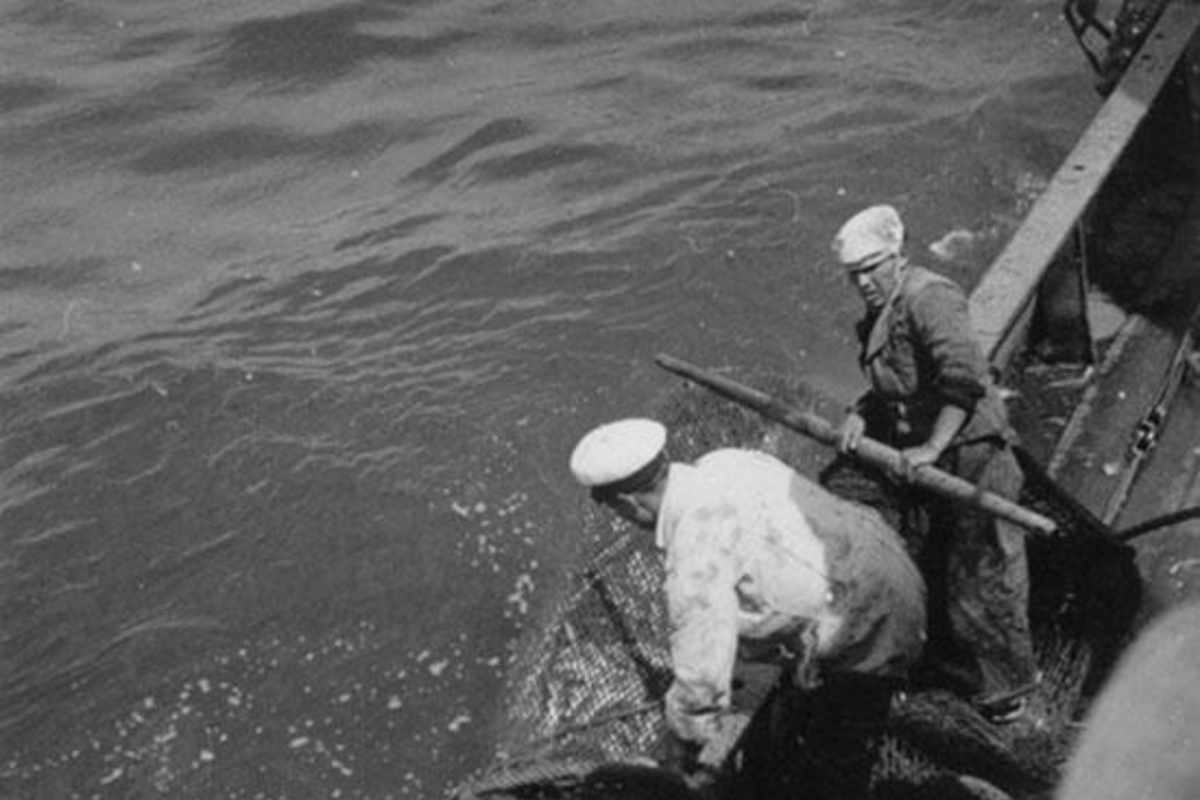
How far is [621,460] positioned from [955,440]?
1677 mm

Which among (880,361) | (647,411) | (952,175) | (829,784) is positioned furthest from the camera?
(952,175)

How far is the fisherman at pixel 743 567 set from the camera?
4.18m

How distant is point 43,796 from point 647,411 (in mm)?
4449

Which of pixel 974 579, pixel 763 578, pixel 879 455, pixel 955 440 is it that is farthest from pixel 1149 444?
pixel 763 578

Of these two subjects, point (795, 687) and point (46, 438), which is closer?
point (795, 687)

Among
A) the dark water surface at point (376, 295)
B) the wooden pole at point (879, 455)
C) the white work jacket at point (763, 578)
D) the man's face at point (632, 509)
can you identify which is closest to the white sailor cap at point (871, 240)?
the wooden pole at point (879, 455)

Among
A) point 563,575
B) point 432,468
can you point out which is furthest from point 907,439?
point 432,468

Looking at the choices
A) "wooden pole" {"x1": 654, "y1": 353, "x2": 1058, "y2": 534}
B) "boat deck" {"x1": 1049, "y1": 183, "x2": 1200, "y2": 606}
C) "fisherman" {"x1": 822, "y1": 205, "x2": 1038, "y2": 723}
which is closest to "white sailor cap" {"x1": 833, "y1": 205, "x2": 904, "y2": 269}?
"fisherman" {"x1": 822, "y1": 205, "x2": 1038, "y2": 723}

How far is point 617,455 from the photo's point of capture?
4301mm

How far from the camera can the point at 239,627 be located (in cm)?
796

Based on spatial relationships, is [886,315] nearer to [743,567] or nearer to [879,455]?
[879,455]

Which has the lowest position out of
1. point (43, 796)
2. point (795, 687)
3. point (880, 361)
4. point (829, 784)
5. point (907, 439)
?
point (43, 796)

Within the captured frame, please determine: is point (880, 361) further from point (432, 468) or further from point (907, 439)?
point (432, 468)

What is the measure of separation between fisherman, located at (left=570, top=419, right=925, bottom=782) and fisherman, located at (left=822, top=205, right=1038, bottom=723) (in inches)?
22.6
